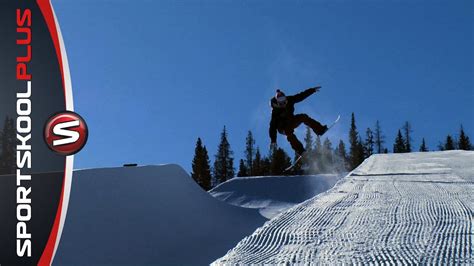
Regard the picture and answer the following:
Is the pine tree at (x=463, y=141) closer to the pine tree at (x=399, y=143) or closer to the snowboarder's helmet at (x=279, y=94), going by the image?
the pine tree at (x=399, y=143)

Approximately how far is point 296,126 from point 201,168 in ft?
115

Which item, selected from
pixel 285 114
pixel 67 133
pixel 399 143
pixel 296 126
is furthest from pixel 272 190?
pixel 399 143

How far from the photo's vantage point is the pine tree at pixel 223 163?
155 ft

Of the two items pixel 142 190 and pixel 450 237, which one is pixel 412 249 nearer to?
pixel 450 237

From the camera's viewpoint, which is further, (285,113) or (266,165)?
(266,165)

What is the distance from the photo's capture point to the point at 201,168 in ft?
137

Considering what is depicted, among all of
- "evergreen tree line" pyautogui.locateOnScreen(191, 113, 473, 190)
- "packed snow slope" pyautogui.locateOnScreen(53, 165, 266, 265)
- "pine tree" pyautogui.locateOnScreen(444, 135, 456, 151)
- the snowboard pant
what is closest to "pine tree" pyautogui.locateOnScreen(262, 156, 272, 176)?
"evergreen tree line" pyautogui.locateOnScreen(191, 113, 473, 190)

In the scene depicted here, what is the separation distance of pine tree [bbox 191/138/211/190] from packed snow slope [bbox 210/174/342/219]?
56.2ft

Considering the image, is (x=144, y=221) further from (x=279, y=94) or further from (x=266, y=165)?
(x=266, y=165)

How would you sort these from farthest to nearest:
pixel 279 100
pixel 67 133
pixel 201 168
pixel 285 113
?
1. pixel 201 168
2. pixel 285 113
3. pixel 279 100
4. pixel 67 133

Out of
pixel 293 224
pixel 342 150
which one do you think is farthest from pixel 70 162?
pixel 342 150

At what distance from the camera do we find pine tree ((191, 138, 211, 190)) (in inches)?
1635

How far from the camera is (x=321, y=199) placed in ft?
18.4

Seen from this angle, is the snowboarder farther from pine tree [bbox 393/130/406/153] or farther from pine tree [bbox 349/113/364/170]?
pine tree [bbox 393/130/406/153]
